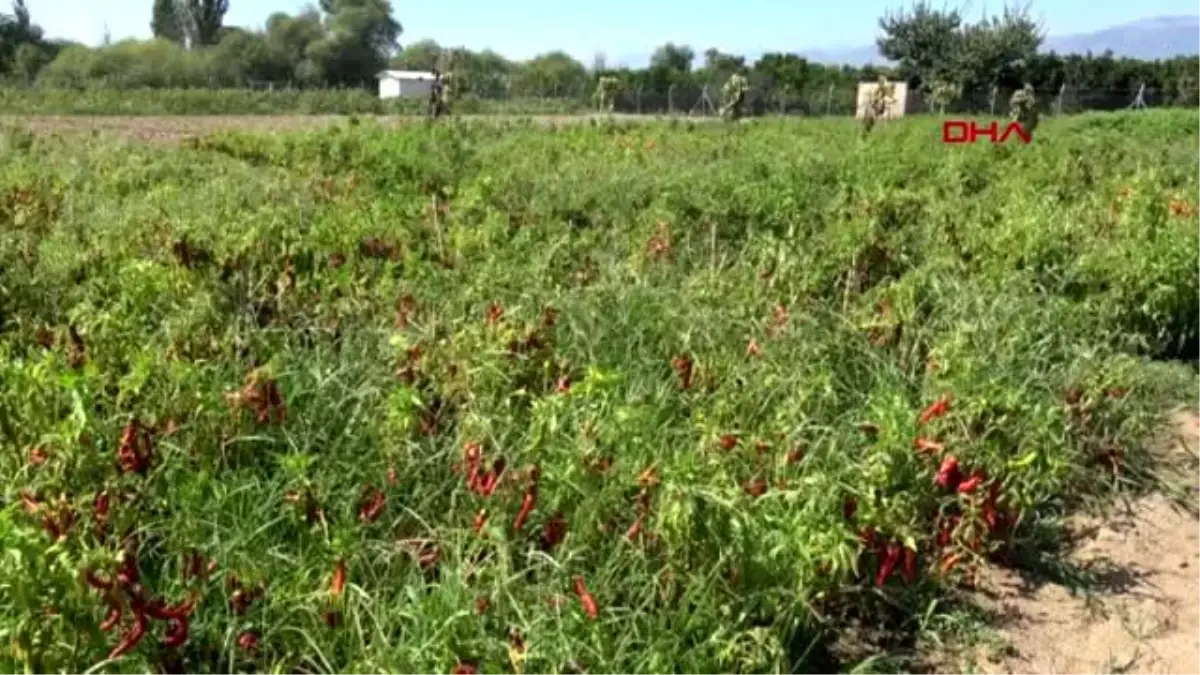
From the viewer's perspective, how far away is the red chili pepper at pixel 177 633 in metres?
2.01

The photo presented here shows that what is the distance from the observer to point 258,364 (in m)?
3.36

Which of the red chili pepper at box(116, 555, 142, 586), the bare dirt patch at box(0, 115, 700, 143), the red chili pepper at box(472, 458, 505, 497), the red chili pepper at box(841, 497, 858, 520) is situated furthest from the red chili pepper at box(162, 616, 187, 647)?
the bare dirt patch at box(0, 115, 700, 143)

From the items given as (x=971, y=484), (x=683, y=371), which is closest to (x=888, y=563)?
(x=971, y=484)

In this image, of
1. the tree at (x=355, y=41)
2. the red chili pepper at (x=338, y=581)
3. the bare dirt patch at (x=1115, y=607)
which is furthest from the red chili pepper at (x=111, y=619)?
the tree at (x=355, y=41)

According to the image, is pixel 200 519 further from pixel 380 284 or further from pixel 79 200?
pixel 79 200

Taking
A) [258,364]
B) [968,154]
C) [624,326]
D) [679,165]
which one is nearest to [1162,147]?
[968,154]

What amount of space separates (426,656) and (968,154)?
889 cm

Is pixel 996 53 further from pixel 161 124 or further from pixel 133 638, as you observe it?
pixel 133 638

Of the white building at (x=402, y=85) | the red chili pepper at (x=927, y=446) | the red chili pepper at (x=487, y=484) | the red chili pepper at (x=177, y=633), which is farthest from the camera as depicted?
the white building at (x=402, y=85)

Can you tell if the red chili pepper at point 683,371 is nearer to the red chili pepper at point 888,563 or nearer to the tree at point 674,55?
the red chili pepper at point 888,563

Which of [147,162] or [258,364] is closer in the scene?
[258,364]

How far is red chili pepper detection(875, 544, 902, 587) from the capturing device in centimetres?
265

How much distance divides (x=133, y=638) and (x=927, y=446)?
195 centimetres

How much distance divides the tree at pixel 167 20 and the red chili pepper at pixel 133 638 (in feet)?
199
